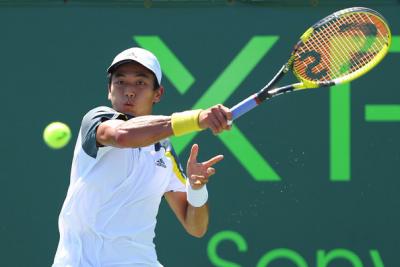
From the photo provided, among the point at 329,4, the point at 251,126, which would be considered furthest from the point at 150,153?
the point at 329,4

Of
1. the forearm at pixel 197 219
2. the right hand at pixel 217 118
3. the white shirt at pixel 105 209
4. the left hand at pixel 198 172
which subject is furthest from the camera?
the forearm at pixel 197 219

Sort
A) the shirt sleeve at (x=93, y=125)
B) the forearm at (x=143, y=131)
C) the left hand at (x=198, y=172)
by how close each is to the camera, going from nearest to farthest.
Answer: the forearm at (x=143, y=131) → the shirt sleeve at (x=93, y=125) → the left hand at (x=198, y=172)

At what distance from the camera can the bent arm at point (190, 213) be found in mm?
4094

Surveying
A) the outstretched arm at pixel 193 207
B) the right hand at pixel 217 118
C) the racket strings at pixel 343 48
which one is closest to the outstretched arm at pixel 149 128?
the right hand at pixel 217 118

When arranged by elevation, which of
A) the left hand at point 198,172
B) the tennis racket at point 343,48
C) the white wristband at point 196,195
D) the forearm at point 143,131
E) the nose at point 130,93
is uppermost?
the nose at point 130,93

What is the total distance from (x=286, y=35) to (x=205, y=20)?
47 cm

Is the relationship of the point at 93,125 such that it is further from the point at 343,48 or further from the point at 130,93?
the point at 343,48

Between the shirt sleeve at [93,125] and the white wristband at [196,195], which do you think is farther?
the white wristband at [196,195]

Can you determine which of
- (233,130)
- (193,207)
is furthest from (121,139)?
(233,130)

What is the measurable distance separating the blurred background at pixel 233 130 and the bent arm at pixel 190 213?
1251 mm

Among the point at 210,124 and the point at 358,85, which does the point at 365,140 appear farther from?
the point at 210,124

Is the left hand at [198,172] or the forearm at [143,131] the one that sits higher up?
the forearm at [143,131]

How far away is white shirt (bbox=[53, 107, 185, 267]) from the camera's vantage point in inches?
144

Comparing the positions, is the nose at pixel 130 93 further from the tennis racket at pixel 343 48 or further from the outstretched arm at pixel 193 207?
the tennis racket at pixel 343 48
